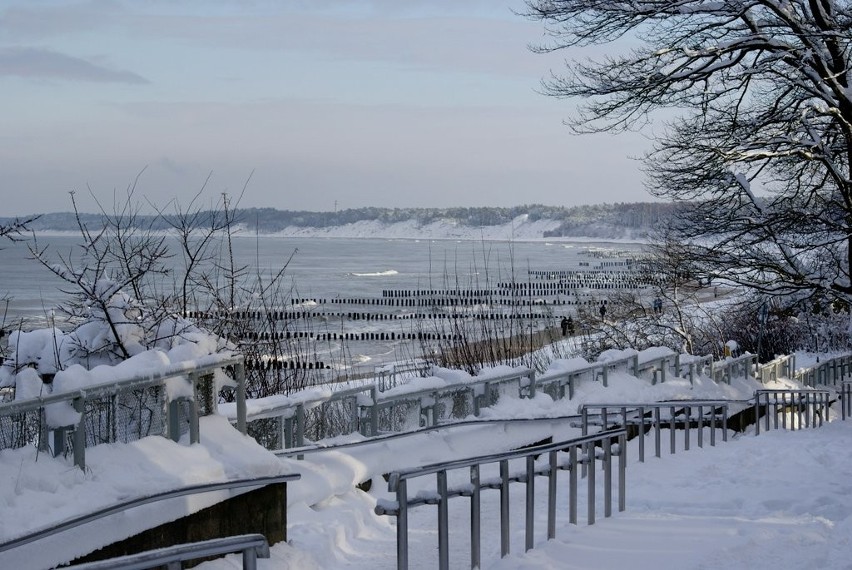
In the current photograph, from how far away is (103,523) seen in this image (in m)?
6.44

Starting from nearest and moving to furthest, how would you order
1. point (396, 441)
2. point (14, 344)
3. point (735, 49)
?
point (14, 344), point (396, 441), point (735, 49)

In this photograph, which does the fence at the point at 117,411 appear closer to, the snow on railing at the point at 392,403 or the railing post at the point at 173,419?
the railing post at the point at 173,419

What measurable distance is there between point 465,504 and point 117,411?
211 inches

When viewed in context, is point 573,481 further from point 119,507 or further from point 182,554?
point 182,554

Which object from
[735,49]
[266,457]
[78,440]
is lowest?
[266,457]

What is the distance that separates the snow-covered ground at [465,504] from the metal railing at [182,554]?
183cm

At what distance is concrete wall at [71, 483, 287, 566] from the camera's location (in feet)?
22.2

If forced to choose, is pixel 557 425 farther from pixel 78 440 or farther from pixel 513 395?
pixel 78 440

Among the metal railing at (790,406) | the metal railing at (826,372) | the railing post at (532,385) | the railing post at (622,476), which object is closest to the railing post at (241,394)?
the railing post at (622,476)

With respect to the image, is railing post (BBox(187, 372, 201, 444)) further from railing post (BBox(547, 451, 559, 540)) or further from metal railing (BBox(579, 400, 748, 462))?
metal railing (BBox(579, 400, 748, 462))

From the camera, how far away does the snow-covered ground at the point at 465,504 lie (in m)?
6.42

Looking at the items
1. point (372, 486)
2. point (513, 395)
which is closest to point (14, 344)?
point (372, 486)

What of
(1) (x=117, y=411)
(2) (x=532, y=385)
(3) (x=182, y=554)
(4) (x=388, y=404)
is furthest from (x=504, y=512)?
(2) (x=532, y=385)

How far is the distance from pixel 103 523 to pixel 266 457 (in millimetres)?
2283
